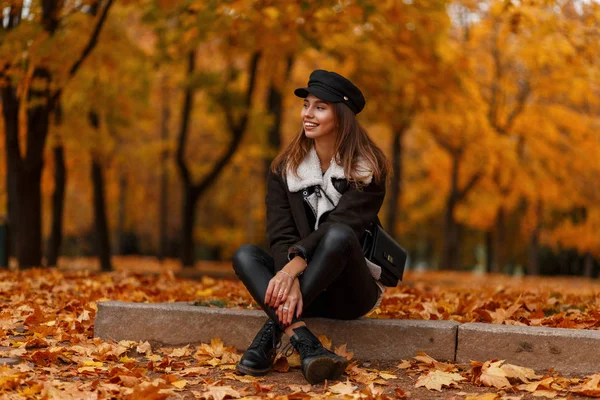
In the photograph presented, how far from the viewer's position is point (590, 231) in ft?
71.5

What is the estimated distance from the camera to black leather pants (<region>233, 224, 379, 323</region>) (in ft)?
12.5

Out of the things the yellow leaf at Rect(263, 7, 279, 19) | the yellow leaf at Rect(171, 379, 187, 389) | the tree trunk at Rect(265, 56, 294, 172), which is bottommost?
the yellow leaf at Rect(171, 379, 187, 389)

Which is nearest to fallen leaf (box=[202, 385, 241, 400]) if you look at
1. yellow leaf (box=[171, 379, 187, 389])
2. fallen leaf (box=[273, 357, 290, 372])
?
yellow leaf (box=[171, 379, 187, 389])

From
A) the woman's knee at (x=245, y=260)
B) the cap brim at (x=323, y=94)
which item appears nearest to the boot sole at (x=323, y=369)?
the woman's knee at (x=245, y=260)

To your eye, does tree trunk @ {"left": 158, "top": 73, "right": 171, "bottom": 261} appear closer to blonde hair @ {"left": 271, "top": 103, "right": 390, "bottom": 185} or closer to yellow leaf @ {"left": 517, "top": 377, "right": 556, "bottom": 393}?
blonde hair @ {"left": 271, "top": 103, "right": 390, "bottom": 185}

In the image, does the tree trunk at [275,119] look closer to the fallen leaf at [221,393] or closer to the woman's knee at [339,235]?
the woman's knee at [339,235]

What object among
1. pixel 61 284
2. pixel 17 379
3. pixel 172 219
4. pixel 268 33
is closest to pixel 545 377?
pixel 17 379

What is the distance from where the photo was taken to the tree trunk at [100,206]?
12.9 meters

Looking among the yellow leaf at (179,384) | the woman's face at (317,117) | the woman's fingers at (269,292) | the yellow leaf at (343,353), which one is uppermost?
the woman's face at (317,117)

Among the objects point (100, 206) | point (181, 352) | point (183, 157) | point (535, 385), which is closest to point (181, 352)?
point (181, 352)

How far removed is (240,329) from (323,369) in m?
0.90

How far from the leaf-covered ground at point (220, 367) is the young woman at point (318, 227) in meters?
0.24

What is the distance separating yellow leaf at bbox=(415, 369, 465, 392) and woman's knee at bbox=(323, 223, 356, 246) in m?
0.80

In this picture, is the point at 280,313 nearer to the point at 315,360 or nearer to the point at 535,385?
the point at 315,360
